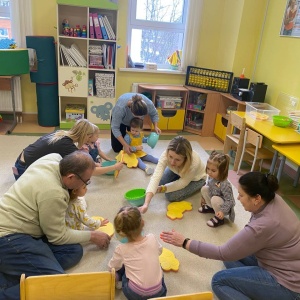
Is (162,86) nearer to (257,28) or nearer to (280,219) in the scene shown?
(257,28)

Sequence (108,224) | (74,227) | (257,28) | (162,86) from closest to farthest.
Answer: (74,227), (108,224), (257,28), (162,86)

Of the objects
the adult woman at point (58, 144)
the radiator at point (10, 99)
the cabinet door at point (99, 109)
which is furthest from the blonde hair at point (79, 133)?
the radiator at point (10, 99)

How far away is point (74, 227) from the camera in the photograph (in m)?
2.04

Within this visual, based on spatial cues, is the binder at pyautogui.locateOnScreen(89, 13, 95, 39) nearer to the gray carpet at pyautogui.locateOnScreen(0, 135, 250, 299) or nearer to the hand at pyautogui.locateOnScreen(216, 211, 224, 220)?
the gray carpet at pyautogui.locateOnScreen(0, 135, 250, 299)

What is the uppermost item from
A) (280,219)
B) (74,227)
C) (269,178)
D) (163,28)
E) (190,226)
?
(163,28)

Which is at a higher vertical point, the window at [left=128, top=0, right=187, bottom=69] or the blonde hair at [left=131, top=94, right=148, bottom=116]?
the window at [left=128, top=0, right=187, bottom=69]

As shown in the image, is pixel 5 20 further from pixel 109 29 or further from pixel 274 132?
pixel 274 132

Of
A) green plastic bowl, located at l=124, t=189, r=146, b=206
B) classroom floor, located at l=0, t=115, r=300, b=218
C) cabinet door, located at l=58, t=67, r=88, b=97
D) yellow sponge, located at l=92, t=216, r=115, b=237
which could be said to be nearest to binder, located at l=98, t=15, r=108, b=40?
cabinet door, located at l=58, t=67, r=88, b=97

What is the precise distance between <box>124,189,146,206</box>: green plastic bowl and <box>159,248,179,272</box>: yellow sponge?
23.3 inches

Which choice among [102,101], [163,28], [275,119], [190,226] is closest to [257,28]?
[163,28]

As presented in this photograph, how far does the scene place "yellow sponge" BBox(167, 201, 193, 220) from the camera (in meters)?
2.51

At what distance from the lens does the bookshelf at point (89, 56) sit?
4.02 meters

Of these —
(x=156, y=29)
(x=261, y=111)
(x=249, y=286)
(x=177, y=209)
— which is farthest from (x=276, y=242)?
(x=156, y=29)

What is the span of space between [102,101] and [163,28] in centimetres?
149
